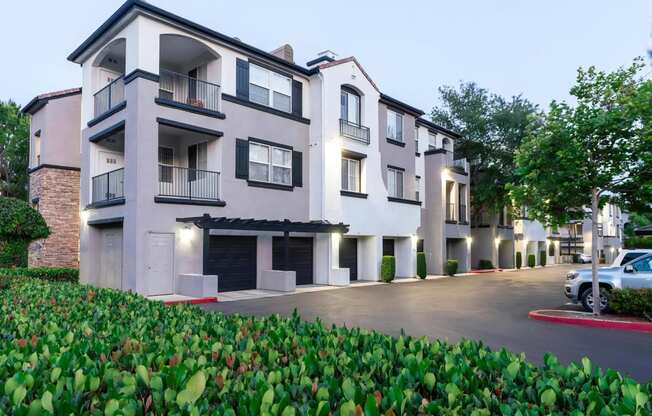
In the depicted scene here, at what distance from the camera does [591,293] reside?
13.1 m

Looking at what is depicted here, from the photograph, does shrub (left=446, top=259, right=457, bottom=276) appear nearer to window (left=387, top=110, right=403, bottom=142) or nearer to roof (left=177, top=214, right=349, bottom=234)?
window (left=387, top=110, right=403, bottom=142)

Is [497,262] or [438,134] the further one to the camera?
[497,262]

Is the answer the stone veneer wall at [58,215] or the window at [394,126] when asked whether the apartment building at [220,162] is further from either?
the stone veneer wall at [58,215]

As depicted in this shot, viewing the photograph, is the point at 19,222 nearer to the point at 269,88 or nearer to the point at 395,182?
the point at 269,88

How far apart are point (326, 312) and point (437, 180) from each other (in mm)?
18036

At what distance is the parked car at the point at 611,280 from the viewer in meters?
12.6

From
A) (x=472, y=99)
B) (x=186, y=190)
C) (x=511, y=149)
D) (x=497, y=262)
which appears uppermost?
(x=472, y=99)

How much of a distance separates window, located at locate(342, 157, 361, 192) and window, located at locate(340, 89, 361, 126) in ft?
6.77

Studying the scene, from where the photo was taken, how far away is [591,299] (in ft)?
42.9

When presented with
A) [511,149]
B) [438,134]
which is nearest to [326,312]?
[438,134]

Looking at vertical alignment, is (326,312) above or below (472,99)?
below

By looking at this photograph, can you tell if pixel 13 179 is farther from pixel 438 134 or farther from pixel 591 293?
pixel 591 293

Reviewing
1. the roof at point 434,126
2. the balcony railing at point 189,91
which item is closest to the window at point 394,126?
the roof at point 434,126

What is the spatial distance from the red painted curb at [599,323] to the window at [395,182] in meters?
14.5
